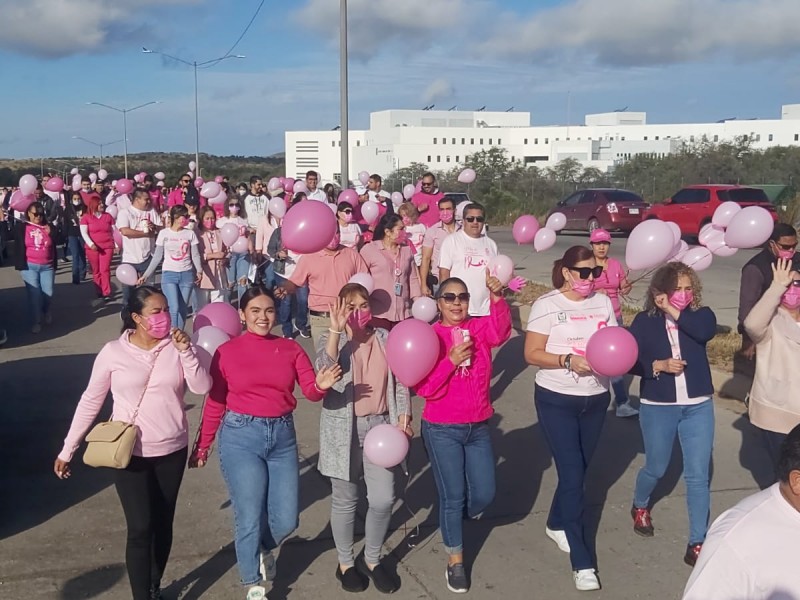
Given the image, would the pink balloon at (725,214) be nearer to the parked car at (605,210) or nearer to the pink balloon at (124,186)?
the pink balloon at (124,186)

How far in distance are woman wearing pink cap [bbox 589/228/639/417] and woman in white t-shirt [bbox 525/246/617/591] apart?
5.49 ft

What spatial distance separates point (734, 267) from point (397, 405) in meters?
16.0

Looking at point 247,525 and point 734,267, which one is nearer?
point 247,525

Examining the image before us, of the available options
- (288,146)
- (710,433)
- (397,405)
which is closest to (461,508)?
(397,405)

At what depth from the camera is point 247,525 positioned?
440 cm

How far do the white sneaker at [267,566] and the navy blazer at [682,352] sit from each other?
229cm

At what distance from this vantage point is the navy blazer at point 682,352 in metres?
5.12

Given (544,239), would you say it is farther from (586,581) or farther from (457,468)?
(586,581)

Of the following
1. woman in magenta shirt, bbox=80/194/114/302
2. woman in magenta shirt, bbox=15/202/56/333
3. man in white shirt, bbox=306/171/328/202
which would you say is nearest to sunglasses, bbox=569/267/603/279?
woman in magenta shirt, bbox=15/202/56/333

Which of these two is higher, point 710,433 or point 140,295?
point 140,295

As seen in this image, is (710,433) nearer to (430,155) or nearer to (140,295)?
(140,295)

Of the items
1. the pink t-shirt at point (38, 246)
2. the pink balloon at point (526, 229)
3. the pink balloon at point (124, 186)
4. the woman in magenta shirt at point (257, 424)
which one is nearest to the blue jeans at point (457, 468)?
the woman in magenta shirt at point (257, 424)

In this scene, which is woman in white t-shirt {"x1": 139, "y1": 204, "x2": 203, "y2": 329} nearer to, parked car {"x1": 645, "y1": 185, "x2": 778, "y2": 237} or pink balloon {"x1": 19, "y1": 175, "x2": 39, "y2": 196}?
pink balloon {"x1": 19, "y1": 175, "x2": 39, "y2": 196}

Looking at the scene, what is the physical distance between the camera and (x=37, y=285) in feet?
40.7
